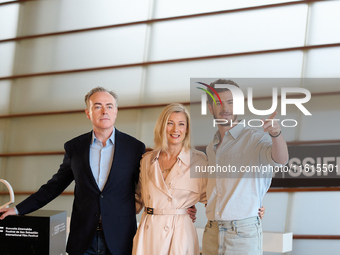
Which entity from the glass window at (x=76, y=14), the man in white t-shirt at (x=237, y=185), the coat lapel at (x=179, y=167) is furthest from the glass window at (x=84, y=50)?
the man in white t-shirt at (x=237, y=185)

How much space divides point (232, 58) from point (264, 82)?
0.43 m

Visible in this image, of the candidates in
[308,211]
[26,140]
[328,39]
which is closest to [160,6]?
[328,39]

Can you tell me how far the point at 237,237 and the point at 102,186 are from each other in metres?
0.77

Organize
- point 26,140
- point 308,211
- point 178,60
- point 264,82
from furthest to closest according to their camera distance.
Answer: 1. point 26,140
2. point 178,60
3. point 264,82
4. point 308,211

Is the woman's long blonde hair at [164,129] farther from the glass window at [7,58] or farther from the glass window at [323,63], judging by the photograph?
the glass window at [7,58]

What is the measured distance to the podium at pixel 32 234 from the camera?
216 centimetres

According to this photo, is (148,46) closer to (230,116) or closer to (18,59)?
(18,59)

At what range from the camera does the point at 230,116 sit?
2176 mm

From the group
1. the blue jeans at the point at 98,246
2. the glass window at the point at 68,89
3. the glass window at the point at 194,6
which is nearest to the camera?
the blue jeans at the point at 98,246

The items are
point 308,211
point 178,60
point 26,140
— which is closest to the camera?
point 308,211

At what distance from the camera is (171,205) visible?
86.3 inches

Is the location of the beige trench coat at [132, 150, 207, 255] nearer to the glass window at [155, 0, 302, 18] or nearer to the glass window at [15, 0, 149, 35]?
the glass window at [155, 0, 302, 18]

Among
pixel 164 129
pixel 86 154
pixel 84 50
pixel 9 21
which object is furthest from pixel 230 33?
pixel 9 21

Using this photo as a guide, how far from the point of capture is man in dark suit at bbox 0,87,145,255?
2262 millimetres
